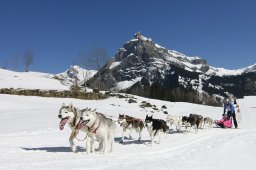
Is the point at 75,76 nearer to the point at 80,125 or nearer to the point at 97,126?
the point at 80,125

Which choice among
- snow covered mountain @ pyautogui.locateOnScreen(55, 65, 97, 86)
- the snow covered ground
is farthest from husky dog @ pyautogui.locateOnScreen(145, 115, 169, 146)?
snow covered mountain @ pyautogui.locateOnScreen(55, 65, 97, 86)

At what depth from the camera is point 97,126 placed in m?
10.9

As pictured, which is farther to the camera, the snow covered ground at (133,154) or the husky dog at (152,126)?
the husky dog at (152,126)

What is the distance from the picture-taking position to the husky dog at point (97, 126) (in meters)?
10.8

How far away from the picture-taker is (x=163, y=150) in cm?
1198

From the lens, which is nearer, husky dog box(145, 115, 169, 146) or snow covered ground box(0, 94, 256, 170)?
snow covered ground box(0, 94, 256, 170)

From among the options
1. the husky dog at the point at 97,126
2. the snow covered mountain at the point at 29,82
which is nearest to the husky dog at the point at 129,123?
the husky dog at the point at 97,126

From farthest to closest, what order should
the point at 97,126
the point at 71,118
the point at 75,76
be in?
the point at 75,76
the point at 71,118
the point at 97,126

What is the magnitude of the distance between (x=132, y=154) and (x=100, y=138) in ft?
3.77

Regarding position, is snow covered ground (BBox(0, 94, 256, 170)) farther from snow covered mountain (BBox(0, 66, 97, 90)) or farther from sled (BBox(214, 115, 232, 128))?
snow covered mountain (BBox(0, 66, 97, 90))

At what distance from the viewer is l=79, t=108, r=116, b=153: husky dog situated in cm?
1080

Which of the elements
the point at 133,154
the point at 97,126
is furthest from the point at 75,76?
the point at 133,154

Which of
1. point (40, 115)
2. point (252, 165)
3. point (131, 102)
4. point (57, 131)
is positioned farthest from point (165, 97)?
point (252, 165)

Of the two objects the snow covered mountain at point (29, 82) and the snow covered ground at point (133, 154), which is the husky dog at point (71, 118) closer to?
the snow covered ground at point (133, 154)
